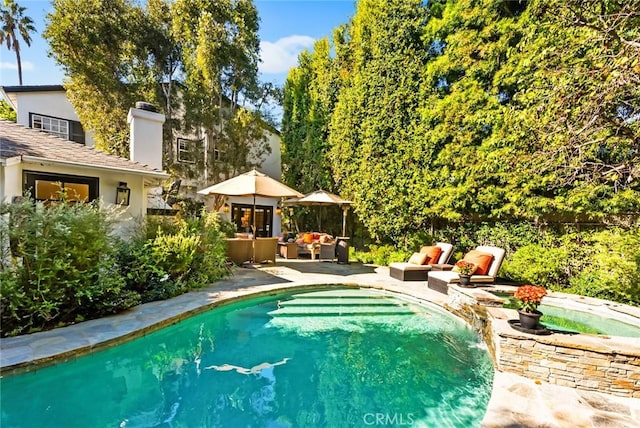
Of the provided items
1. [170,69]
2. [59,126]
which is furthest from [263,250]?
[59,126]

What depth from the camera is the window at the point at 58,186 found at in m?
7.24

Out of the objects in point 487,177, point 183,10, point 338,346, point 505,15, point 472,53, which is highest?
point 183,10

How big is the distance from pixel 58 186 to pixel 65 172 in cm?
49

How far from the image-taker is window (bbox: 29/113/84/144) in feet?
48.3

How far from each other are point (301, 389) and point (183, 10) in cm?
1697

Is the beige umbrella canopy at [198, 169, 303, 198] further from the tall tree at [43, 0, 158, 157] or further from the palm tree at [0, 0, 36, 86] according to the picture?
the palm tree at [0, 0, 36, 86]

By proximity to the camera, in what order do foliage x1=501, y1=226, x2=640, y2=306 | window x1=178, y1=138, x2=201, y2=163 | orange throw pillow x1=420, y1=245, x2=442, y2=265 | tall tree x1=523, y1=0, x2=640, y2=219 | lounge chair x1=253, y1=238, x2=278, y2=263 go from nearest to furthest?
tall tree x1=523, y1=0, x2=640, y2=219, foliage x1=501, y1=226, x2=640, y2=306, orange throw pillow x1=420, y1=245, x2=442, y2=265, lounge chair x1=253, y1=238, x2=278, y2=263, window x1=178, y1=138, x2=201, y2=163

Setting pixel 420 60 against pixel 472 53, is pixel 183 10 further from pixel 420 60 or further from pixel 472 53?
pixel 472 53

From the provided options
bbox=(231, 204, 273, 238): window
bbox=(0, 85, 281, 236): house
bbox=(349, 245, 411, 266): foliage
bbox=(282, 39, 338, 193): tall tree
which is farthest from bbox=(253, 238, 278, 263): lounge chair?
bbox=(231, 204, 273, 238): window

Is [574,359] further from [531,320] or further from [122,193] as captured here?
[122,193]

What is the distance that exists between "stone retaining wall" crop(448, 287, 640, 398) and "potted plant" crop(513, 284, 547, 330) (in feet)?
0.64

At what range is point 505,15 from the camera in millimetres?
9898

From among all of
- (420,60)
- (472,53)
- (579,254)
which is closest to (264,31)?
(420,60)

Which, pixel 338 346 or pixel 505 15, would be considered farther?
pixel 505 15
